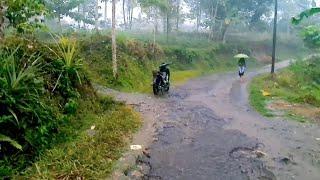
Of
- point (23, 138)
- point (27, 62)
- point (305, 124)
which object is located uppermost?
point (27, 62)

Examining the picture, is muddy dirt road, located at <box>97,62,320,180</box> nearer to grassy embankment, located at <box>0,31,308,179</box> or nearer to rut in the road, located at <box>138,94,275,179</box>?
rut in the road, located at <box>138,94,275,179</box>

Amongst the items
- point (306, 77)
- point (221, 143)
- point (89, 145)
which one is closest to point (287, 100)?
point (221, 143)

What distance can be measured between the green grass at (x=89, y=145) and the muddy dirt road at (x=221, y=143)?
68 cm

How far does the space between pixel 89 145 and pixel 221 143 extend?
360 cm

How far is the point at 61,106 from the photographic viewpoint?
32.2ft

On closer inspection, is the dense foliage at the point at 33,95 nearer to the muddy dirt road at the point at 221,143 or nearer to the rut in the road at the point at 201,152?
the muddy dirt road at the point at 221,143

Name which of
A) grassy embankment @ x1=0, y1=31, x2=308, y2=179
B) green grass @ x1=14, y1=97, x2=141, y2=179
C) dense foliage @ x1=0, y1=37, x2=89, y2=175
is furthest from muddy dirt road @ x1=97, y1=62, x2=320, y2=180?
dense foliage @ x1=0, y1=37, x2=89, y2=175

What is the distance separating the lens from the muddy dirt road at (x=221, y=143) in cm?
771

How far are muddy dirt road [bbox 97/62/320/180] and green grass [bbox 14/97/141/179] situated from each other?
0.68 m

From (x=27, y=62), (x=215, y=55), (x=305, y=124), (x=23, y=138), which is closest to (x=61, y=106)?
(x=27, y=62)

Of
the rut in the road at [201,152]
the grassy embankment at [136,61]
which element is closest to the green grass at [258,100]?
the rut in the road at [201,152]

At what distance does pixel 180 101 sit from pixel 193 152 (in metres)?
6.74

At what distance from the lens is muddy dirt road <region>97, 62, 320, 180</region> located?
304 inches

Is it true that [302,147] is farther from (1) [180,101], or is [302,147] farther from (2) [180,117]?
(1) [180,101]
